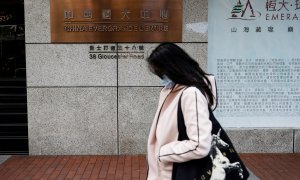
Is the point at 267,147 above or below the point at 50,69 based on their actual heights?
below

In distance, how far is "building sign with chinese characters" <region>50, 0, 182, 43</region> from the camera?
7102mm

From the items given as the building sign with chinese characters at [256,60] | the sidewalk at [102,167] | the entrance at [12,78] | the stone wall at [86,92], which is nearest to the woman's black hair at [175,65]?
the sidewalk at [102,167]

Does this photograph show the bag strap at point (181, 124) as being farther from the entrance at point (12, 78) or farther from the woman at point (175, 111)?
the entrance at point (12, 78)

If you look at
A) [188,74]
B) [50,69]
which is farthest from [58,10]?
[188,74]

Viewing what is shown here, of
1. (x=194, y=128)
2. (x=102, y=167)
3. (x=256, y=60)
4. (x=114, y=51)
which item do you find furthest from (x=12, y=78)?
(x=194, y=128)

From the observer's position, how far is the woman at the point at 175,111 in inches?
98.8

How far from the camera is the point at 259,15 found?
738 cm

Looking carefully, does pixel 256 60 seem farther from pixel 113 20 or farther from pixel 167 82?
pixel 167 82

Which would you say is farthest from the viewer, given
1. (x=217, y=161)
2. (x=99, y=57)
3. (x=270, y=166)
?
(x=99, y=57)

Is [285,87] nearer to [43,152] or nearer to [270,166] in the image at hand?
[270,166]

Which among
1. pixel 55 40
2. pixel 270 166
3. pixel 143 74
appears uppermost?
pixel 55 40

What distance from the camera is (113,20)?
280 inches

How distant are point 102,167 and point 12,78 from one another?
2.59 m

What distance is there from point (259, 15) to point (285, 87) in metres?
1.28
